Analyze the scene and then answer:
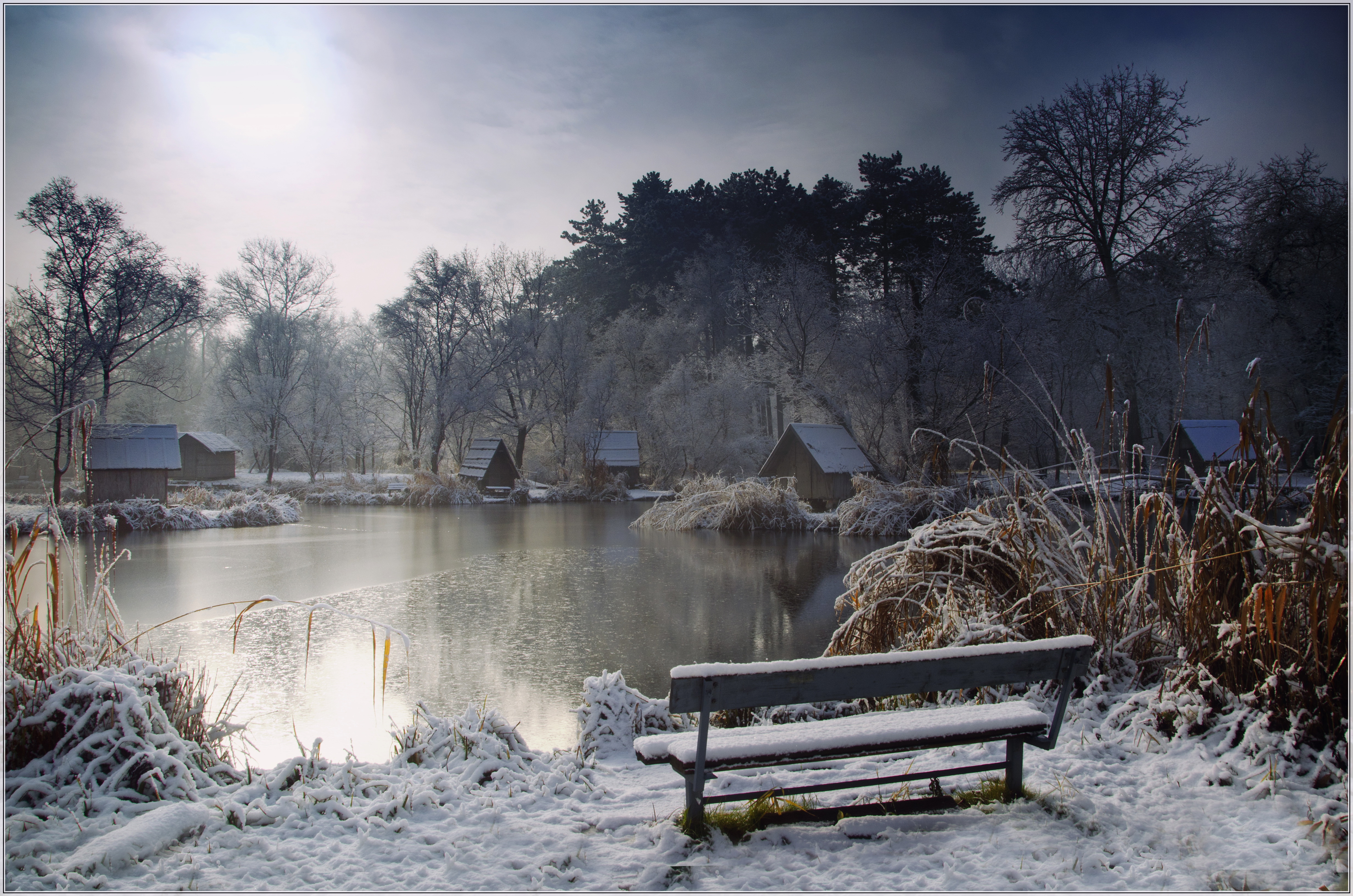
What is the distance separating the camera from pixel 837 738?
89.1 inches

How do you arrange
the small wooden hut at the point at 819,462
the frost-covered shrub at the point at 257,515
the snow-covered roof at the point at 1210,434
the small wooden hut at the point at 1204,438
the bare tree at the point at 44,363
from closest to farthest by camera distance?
Answer: the bare tree at the point at 44,363 < the small wooden hut at the point at 1204,438 < the snow-covered roof at the point at 1210,434 < the frost-covered shrub at the point at 257,515 < the small wooden hut at the point at 819,462

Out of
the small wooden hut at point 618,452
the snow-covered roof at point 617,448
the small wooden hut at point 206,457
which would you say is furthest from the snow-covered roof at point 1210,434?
the small wooden hut at point 206,457

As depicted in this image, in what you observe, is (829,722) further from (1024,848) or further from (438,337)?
(438,337)

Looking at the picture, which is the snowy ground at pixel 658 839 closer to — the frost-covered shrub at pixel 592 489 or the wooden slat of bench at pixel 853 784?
the wooden slat of bench at pixel 853 784

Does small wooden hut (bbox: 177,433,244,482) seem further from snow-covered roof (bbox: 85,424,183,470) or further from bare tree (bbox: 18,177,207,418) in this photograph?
snow-covered roof (bbox: 85,424,183,470)

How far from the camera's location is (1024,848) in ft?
7.08

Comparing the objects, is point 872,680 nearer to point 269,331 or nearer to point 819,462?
point 819,462

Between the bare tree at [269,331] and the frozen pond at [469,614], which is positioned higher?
the bare tree at [269,331]

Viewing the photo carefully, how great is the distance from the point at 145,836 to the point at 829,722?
2056mm

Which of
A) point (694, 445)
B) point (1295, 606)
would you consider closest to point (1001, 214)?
point (694, 445)

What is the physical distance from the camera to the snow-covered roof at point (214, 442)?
2634cm

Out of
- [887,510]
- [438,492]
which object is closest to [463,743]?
[887,510]

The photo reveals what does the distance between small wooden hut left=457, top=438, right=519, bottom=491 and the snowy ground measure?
2109cm

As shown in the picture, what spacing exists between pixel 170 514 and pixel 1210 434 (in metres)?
19.8
